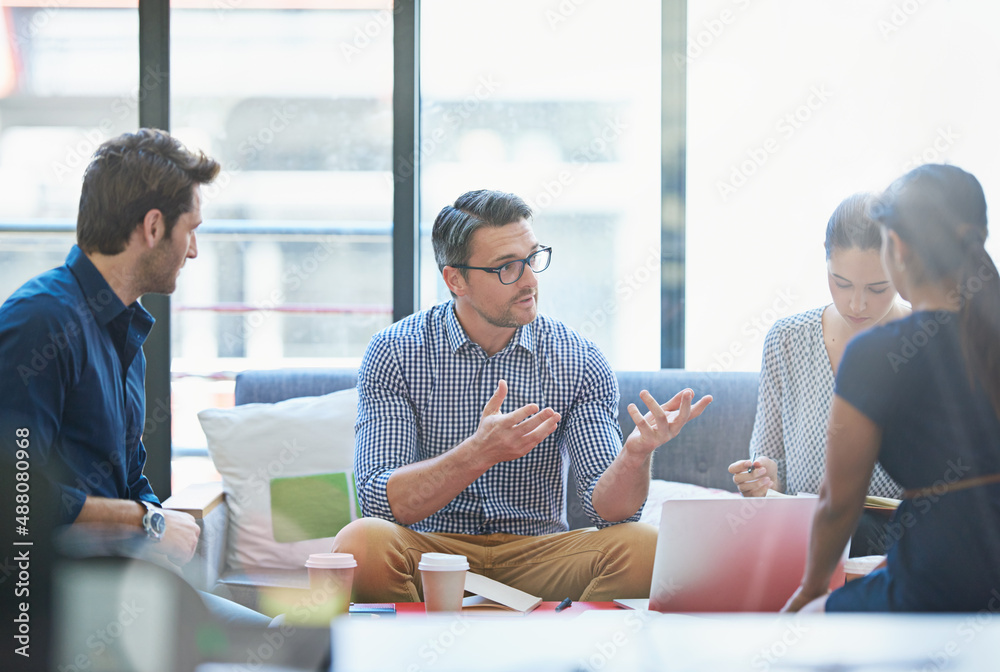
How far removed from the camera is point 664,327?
236 cm

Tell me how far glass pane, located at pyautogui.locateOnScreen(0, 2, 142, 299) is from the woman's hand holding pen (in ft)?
7.18

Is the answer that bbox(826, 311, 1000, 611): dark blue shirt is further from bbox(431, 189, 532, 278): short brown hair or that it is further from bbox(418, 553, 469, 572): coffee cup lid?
bbox(431, 189, 532, 278): short brown hair

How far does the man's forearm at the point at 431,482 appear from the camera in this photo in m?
1.27

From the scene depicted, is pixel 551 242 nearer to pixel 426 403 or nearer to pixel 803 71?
pixel 803 71

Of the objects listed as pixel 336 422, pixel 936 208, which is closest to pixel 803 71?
pixel 336 422

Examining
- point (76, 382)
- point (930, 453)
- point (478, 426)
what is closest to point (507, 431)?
point (478, 426)

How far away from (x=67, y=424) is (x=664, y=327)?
167 cm

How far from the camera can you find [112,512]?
3.37 feet

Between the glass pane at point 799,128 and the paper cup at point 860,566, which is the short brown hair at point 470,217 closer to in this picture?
the glass pane at point 799,128

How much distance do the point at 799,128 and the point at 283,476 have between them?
4.95 ft

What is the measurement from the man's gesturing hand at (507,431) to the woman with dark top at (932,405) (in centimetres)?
63

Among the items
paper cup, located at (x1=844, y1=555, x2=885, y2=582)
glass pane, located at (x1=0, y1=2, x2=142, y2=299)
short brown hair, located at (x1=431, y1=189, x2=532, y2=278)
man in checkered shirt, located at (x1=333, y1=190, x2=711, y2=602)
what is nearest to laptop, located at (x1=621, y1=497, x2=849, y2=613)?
paper cup, located at (x1=844, y1=555, x2=885, y2=582)

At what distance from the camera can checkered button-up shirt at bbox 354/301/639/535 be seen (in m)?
1.55

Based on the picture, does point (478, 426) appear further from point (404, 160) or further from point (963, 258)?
point (404, 160)
